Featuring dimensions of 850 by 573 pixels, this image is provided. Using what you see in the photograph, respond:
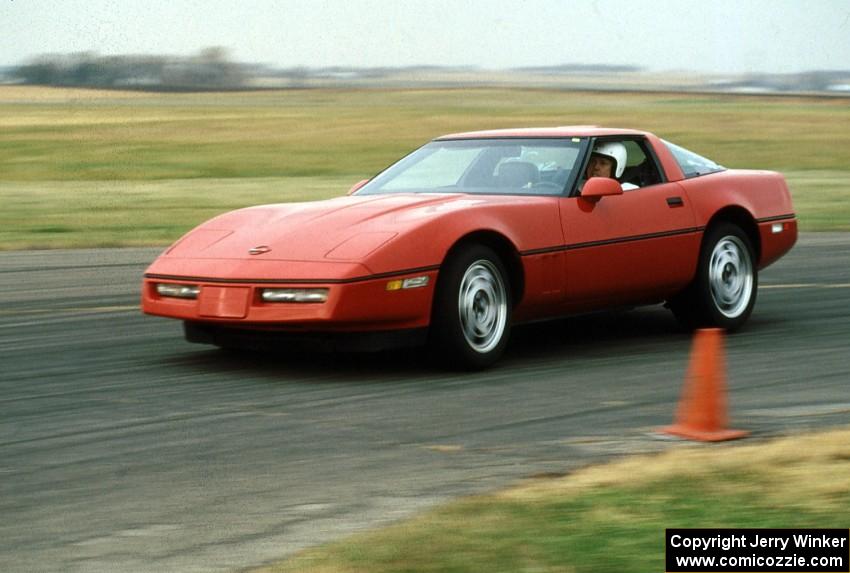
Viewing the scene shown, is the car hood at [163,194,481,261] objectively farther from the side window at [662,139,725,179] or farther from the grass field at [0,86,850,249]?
the grass field at [0,86,850,249]

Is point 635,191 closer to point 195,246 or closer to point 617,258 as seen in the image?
point 617,258

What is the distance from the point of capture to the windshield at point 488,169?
8.80m

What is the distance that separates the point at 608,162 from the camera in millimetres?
9117

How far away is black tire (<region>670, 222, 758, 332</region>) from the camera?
9.41m

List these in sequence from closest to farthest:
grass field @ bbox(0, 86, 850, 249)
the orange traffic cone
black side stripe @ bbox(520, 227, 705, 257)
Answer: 1. the orange traffic cone
2. black side stripe @ bbox(520, 227, 705, 257)
3. grass field @ bbox(0, 86, 850, 249)

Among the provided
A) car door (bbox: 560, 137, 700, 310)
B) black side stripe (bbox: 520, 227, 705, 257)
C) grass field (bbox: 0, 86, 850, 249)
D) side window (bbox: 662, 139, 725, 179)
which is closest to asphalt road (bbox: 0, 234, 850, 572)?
car door (bbox: 560, 137, 700, 310)

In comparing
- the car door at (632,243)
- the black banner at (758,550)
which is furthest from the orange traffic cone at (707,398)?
the car door at (632,243)

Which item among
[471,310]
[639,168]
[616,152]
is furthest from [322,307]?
[639,168]

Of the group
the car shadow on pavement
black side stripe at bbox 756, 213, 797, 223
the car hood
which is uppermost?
the car hood

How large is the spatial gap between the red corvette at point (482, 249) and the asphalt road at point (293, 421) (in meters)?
0.29

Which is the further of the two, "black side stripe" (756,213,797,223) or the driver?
"black side stripe" (756,213,797,223)

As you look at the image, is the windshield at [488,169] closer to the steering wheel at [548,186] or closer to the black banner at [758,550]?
the steering wheel at [548,186]

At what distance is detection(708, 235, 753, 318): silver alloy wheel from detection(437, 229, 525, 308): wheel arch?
1748 mm

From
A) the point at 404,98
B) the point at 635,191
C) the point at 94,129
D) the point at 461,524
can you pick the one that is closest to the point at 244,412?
the point at 461,524
